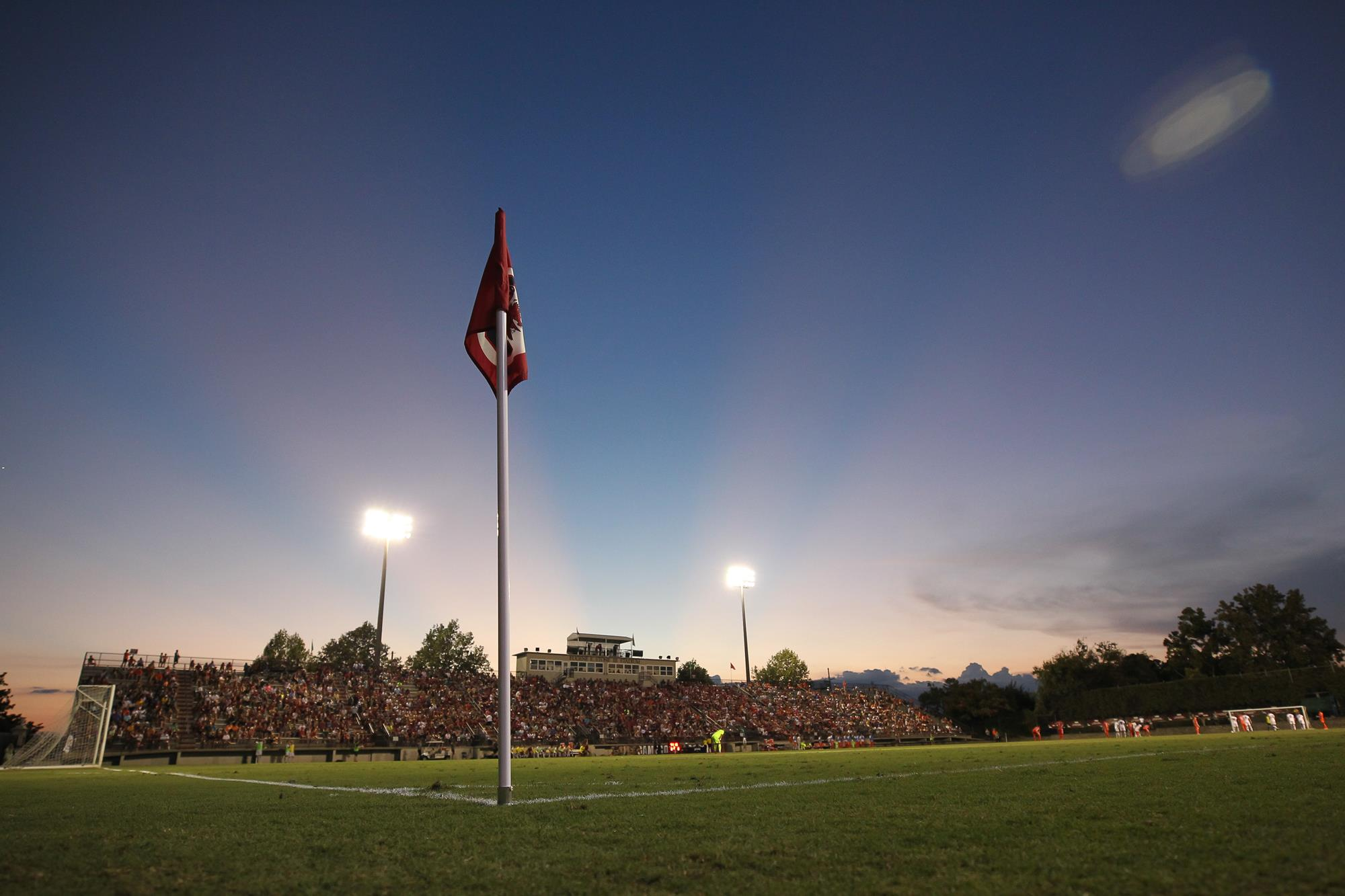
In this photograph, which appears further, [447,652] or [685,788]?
[447,652]

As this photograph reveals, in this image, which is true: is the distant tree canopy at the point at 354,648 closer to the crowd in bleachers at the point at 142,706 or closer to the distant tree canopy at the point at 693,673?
the distant tree canopy at the point at 693,673

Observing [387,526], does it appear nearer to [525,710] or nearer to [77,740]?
[525,710]

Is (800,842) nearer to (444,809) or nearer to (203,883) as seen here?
(203,883)

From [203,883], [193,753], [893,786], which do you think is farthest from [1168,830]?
[193,753]

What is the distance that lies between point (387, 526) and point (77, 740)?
62.3ft

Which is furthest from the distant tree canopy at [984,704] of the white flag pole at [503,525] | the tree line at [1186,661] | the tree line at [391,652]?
the white flag pole at [503,525]

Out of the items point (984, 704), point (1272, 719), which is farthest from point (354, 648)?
point (1272, 719)

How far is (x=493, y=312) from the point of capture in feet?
25.8

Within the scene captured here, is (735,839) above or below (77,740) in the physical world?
below

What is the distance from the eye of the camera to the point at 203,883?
3.39 metres

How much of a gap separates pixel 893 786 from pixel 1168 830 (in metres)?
4.54

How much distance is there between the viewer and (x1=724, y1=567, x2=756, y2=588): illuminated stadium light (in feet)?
219

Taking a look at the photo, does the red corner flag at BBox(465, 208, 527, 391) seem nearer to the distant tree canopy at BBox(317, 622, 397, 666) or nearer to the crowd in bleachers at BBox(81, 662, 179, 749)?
the crowd in bleachers at BBox(81, 662, 179, 749)

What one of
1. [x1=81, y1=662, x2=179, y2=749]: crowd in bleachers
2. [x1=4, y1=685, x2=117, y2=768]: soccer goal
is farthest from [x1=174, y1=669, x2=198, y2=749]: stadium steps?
[x1=4, y1=685, x2=117, y2=768]: soccer goal
